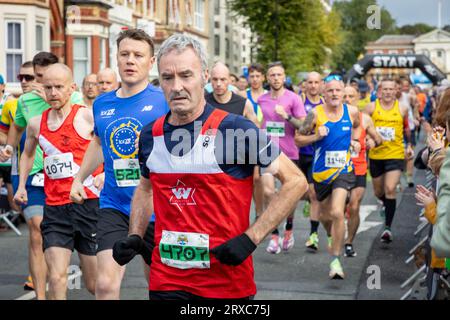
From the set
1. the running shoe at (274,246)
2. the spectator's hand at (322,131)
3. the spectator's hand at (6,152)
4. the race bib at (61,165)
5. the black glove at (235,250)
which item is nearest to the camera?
the black glove at (235,250)

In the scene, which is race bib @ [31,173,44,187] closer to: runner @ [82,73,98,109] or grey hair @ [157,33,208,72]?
runner @ [82,73,98,109]

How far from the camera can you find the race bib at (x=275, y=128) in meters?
11.0

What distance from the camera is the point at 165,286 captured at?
4012mm

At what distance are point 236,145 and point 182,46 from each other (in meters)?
0.49

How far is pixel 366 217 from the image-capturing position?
520 inches

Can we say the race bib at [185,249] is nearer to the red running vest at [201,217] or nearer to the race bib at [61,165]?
the red running vest at [201,217]

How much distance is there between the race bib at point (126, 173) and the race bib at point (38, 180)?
1920 mm

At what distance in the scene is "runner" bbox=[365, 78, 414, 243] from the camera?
36.2 feet

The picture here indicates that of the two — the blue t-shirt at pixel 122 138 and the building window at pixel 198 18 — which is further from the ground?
the building window at pixel 198 18

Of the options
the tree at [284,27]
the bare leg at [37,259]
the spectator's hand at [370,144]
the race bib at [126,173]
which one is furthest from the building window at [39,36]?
the race bib at [126,173]

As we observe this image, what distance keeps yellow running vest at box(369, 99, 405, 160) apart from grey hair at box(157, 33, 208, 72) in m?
7.61

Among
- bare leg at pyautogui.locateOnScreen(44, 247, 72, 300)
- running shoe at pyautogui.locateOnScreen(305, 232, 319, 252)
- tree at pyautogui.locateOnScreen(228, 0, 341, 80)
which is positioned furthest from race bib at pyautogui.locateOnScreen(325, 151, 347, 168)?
tree at pyautogui.locateOnScreen(228, 0, 341, 80)

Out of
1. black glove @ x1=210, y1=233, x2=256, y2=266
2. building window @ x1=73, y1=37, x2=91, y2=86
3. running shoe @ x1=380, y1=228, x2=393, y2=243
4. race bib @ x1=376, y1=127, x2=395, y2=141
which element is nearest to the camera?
black glove @ x1=210, y1=233, x2=256, y2=266
